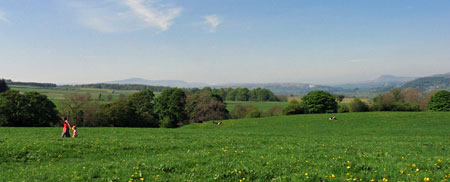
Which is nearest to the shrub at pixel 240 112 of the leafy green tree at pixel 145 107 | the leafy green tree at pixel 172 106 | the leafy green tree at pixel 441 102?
the leafy green tree at pixel 172 106

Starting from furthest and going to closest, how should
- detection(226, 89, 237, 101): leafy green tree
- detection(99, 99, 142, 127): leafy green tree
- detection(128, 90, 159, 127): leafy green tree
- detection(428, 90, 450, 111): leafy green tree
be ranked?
1. detection(226, 89, 237, 101): leafy green tree
2. detection(128, 90, 159, 127): leafy green tree
3. detection(428, 90, 450, 111): leafy green tree
4. detection(99, 99, 142, 127): leafy green tree

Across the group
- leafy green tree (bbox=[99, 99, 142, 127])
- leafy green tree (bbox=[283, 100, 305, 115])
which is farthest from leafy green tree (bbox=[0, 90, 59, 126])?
leafy green tree (bbox=[283, 100, 305, 115])

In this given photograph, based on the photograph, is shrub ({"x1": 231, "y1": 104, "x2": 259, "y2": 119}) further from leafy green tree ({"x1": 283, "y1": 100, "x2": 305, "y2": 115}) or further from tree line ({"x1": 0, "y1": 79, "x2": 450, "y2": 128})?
leafy green tree ({"x1": 283, "y1": 100, "x2": 305, "y2": 115})

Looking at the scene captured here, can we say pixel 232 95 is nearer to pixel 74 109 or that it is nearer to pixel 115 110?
pixel 115 110

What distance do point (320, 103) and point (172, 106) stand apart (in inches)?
1763

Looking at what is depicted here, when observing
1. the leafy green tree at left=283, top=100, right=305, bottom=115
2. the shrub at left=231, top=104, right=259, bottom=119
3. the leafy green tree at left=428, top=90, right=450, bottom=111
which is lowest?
the shrub at left=231, top=104, right=259, bottom=119

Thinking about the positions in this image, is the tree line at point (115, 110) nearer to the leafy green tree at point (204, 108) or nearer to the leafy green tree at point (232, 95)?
the leafy green tree at point (204, 108)

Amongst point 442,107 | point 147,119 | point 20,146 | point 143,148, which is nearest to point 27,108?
point 147,119

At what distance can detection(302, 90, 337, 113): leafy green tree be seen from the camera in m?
77.3

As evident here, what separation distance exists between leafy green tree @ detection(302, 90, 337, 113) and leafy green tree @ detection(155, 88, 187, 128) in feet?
127

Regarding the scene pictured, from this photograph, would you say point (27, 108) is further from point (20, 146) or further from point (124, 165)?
point (124, 165)

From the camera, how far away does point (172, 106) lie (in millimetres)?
78812

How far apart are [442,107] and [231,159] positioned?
8315 cm

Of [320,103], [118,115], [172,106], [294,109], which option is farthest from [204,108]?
[320,103]
